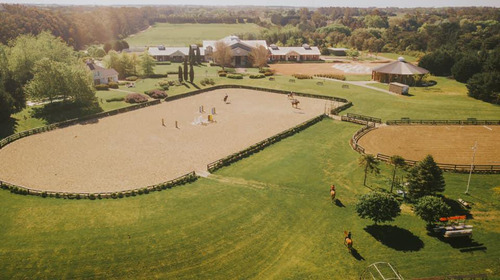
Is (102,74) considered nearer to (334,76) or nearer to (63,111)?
(63,111)

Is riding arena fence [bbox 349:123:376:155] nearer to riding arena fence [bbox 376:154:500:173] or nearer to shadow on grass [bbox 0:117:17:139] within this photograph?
riding arena fence [bbox 376:154:500:173]

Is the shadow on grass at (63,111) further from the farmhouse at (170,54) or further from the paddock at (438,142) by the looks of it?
the farmhouse at (170,54)

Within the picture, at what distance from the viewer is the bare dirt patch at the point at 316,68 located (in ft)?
359

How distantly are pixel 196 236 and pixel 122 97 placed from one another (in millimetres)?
52473

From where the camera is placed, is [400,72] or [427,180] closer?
[427,180]

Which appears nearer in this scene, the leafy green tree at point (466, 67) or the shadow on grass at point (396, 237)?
the shadow on grass at point (396, 237)

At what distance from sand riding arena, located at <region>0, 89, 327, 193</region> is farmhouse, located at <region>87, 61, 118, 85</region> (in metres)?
24.0

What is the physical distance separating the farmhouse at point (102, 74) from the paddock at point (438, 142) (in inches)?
2528

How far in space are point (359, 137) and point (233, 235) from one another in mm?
31429

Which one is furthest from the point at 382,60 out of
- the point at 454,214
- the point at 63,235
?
the point at 63,235

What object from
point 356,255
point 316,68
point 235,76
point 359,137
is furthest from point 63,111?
point 316,68

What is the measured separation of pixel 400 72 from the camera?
290 ft

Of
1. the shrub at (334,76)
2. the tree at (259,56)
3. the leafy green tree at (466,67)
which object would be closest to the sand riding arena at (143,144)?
the shrub at (334,76)

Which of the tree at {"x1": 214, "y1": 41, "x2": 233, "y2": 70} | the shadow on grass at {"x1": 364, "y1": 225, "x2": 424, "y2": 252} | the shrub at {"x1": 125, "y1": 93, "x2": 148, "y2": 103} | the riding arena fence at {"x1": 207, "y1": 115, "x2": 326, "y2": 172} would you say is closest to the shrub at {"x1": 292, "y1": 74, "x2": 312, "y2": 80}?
the tree at {"x1": 214, "y1": 41, "x2": 233, "y2": 70}
